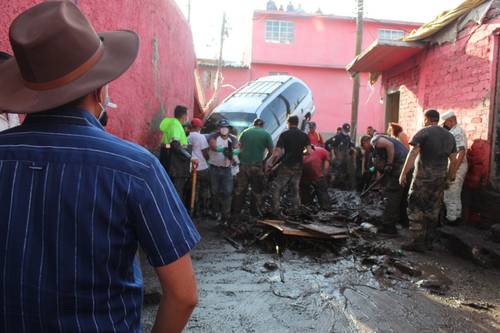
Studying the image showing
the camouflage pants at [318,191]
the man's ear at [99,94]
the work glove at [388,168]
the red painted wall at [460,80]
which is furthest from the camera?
the camouflage pants at [318,191]

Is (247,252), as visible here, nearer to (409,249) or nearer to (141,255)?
(141,255)

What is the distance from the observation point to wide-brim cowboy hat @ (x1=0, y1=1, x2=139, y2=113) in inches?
43.3

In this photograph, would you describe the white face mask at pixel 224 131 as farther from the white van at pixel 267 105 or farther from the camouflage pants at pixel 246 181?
the white van at pixel 267 105

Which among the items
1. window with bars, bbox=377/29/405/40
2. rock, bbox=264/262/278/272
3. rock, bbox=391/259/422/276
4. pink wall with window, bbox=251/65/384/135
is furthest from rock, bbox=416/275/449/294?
window with bars, bbox=377/29/405/40

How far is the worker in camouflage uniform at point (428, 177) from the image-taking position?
570 centimetres

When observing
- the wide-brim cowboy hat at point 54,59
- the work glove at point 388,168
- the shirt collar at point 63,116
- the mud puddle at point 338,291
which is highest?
the wide-brim cowboy hat at point 54,59

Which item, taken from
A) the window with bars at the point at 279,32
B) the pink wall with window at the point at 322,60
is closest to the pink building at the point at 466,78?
the pink wall with window at the point at 322,60

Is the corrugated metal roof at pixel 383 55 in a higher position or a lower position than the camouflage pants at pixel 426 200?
higher

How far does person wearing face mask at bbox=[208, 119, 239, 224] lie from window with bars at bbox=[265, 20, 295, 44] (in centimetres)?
1916

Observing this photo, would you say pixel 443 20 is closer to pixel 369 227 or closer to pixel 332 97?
pixel 369 227

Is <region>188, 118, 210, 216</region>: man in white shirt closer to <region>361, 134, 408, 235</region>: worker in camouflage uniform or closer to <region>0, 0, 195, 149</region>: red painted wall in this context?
<region>0, 0, 195, 149</region>: red painted wall

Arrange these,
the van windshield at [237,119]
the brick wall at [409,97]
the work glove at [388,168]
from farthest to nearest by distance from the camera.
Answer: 1. the van windshield at [237,119]
2. the brick wall at [409,97]
3. the work glove at [388,168]

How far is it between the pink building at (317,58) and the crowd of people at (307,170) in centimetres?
1681

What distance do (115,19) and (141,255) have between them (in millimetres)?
2970
